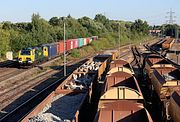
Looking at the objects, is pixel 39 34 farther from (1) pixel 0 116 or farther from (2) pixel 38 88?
(1) pixel 0 116

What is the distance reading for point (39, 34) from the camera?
6153cm

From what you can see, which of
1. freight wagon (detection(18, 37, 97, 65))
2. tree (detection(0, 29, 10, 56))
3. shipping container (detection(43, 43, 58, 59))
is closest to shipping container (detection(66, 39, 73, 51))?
freight wagon (detection(18, 37, 97, 65))

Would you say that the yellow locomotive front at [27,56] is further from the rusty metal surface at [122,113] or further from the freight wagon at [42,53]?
the rusty metal surface at [122,113]

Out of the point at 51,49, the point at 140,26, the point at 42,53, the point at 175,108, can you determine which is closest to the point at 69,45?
the point at 51,49

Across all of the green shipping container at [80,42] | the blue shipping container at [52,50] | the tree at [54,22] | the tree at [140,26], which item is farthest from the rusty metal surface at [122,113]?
the tree at [140,26]

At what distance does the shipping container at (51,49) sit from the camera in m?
45.3

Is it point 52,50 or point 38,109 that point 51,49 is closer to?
point 52,50

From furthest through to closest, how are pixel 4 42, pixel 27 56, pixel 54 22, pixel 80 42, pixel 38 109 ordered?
1. pixel 54 22
2. pixel 80 42
3. pixel 4 42
4. pixel 27 56
5. pixel 38 109

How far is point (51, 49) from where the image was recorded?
157ft

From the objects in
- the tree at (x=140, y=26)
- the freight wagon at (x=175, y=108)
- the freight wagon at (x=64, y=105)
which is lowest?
the freight wagon at (x=64, y=105)

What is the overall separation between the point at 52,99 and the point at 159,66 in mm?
8965

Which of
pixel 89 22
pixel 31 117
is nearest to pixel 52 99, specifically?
pixel 31 117

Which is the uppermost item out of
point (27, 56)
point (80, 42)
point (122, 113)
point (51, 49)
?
point (80, 42)

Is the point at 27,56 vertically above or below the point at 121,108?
above
